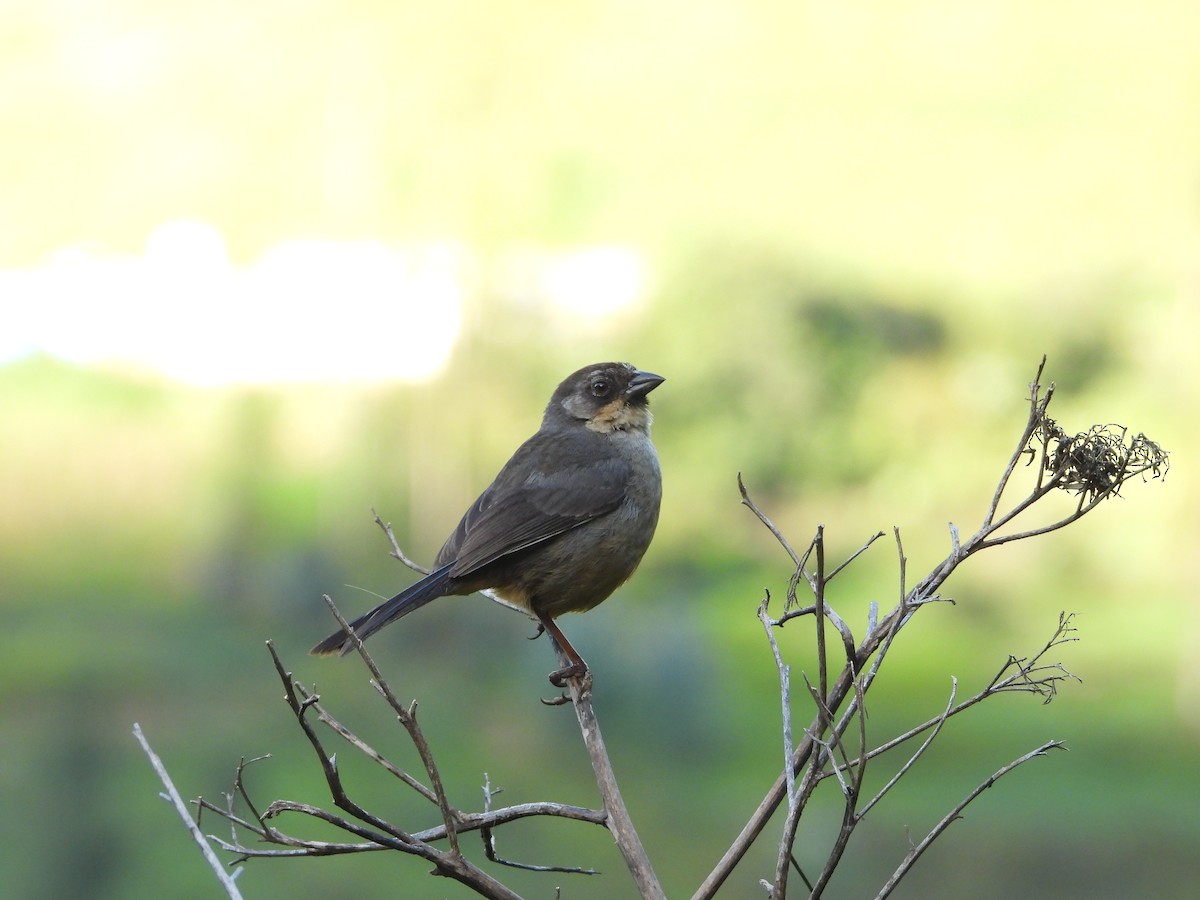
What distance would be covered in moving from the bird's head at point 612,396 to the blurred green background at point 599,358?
5261 mm

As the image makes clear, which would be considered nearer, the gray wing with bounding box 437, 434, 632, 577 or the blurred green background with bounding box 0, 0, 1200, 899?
the gray wing with bounding box 437, 434, 632, 577

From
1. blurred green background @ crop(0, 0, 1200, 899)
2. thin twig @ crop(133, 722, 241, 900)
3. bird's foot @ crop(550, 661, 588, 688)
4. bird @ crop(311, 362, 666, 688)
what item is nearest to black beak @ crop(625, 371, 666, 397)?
bird @ crop(311, 362, 666, 688)

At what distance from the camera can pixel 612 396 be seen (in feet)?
14.0

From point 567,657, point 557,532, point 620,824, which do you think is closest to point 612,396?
point 557,532

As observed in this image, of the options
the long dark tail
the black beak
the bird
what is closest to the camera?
the long dark tail

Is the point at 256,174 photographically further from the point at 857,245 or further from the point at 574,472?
the point at 574,472

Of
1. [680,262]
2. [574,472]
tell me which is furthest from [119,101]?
[574,472]

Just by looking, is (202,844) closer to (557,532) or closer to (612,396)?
(557,532)

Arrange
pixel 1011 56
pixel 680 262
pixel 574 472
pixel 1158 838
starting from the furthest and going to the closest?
pixel 1011 56 < pixel 680 262 < pixel 1158 838 < pixel 574 472

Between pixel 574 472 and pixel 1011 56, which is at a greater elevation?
pixel 1011 56

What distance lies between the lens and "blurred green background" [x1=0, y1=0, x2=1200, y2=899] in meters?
10.1

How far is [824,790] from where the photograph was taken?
34.1ft

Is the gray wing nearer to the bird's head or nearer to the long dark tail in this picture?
the long dark tail

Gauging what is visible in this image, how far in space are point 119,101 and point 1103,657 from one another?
10.3 metres
